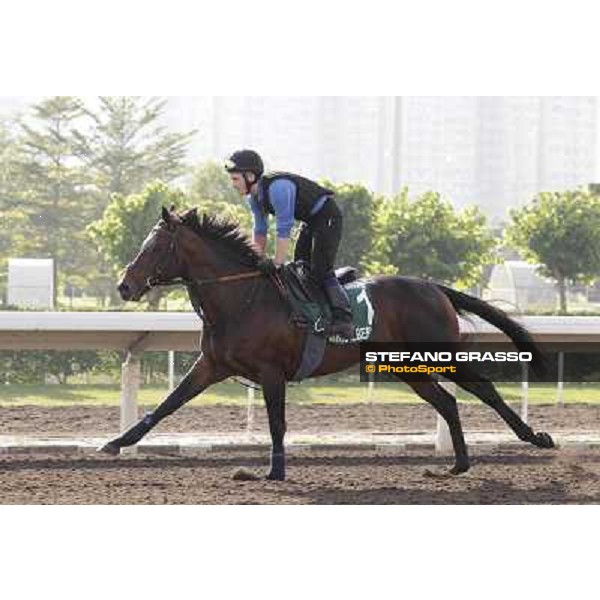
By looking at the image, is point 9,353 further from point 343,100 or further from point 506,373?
point 343,100

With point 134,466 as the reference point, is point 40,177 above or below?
above

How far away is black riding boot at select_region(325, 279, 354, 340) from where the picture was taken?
27.0 ft

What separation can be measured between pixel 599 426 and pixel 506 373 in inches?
124

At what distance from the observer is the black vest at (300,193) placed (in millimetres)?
7895

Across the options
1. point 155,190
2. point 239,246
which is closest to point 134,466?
point 239,246

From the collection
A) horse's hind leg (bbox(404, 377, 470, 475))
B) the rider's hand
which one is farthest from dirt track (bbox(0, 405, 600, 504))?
the rider's hand

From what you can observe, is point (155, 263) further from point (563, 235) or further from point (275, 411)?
point (563, 235)

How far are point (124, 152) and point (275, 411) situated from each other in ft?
166

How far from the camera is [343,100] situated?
406ft

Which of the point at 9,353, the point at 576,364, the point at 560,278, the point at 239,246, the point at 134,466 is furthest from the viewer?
the point at 560,278

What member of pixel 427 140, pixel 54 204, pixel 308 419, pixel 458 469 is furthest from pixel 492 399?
pixel 427 140

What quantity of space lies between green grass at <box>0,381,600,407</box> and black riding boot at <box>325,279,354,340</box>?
670 cm

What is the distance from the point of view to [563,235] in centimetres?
3155

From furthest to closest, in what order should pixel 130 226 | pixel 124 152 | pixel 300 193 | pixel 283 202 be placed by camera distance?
pixel 124 152 < pixel 130 226 < pixel 300 193 < pixel 283 202
